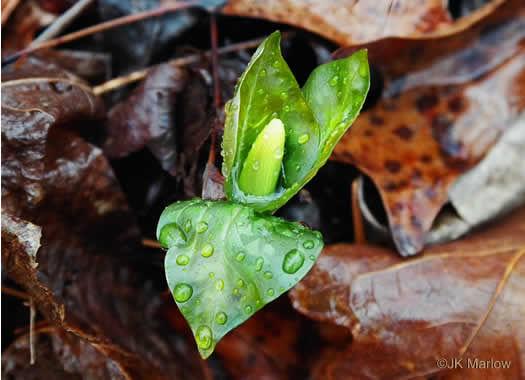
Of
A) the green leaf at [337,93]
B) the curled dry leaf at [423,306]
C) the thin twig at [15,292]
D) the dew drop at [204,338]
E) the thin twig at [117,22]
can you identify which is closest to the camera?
the dew drop at [204,338]

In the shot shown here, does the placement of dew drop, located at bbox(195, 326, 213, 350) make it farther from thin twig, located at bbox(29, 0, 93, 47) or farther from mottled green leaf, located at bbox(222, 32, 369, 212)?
thin twig, located at bbox(29, 0, 93, 47)

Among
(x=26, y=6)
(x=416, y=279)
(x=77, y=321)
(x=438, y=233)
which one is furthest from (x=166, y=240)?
(x=26, y=6)

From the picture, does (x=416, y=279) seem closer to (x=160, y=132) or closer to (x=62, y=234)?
(x=160, y=132)

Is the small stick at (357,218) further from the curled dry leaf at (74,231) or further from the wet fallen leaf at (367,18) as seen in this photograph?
the curled dry leaf at (74,231)

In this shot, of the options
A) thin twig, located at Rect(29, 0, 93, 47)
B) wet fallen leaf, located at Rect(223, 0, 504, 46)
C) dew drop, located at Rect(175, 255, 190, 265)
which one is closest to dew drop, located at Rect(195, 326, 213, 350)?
dew drop, located at Rect(175, 255, 190, 265)

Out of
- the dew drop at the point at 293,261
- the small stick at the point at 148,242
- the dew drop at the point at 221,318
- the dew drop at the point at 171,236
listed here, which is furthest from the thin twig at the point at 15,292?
the dew drop at the point at 293,261

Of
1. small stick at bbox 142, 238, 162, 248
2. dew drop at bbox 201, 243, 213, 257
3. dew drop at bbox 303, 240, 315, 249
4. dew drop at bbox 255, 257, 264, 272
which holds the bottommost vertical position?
small stick at bbox 142, 238, 162, 248
